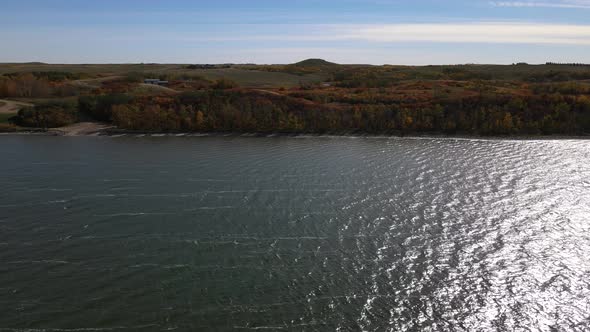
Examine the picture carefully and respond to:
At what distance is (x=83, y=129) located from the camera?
5309cm

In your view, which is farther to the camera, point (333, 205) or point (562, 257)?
point (333, 205)

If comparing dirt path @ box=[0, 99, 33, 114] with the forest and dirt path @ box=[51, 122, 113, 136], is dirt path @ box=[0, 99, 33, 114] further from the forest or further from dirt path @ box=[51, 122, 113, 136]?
dirt path @ box=[51, 122, 113, 136]

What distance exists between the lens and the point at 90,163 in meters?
35.4

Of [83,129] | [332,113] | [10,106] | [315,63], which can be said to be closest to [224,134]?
[332,113]

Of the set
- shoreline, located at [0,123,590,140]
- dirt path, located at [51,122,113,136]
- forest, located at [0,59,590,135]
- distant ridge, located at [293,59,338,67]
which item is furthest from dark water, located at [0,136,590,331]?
distant ridge, located at [293,59,338,67]

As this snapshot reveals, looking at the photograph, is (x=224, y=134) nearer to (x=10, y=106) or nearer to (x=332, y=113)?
(x=332, y=113)

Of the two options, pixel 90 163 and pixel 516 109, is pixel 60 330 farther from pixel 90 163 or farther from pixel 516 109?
pixel 516 109

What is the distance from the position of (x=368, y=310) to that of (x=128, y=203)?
1558 centimetres

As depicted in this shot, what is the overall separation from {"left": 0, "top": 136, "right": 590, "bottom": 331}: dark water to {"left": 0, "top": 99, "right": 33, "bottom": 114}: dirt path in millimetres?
30543

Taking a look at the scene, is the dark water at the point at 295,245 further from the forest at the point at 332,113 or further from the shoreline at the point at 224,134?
the forest at the point at 332,113

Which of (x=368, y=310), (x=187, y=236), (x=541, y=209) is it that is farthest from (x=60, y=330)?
(x=541, y=209)

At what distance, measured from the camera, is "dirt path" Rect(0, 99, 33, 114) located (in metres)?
61.2

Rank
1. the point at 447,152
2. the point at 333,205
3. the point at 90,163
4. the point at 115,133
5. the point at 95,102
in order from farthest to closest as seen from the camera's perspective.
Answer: the point at 95,102 → the point at 115,133 → the point at 447,152 → the point at 90,163 → the point at 333,205

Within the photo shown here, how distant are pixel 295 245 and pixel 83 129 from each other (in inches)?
1625
